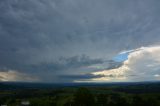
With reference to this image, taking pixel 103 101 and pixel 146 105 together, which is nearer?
pixel 146 105

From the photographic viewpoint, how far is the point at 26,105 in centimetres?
19988

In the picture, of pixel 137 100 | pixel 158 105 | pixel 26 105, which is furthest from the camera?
pixel 26 105

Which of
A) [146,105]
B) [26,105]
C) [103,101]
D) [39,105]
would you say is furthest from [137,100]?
[26,105]

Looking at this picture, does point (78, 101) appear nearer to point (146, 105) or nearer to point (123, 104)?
point (123, 104)

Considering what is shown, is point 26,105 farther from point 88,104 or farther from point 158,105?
point 158,105

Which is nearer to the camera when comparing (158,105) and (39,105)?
(158,105)

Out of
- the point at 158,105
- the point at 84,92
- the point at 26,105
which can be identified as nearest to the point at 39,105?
the point at 26,105

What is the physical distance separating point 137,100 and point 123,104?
12609 mm

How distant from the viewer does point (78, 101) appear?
542ft

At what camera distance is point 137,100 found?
572ft

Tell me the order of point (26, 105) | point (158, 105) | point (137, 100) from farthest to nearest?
1. point (26, 105)
2. point (137, 100)
3. point (158, 105)

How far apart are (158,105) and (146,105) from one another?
7741 mm

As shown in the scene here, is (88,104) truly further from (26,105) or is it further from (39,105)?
(26,105)

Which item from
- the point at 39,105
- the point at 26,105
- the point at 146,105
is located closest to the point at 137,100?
the point at 146,105
